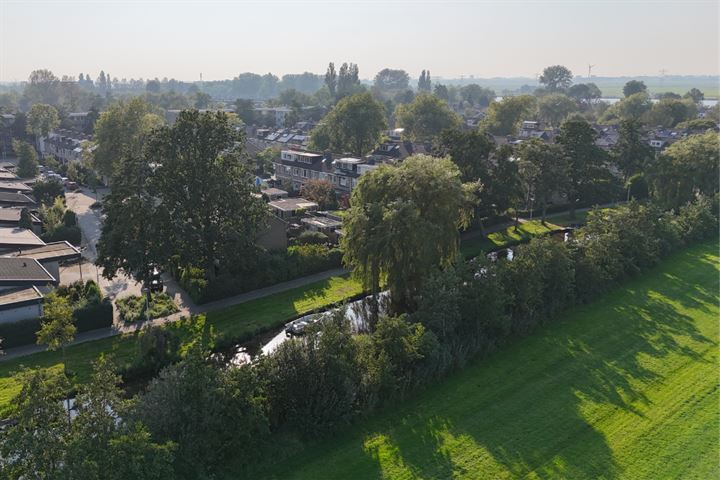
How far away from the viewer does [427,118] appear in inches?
4001

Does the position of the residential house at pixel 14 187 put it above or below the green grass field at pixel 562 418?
above

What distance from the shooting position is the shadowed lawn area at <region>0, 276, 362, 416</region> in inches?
1126

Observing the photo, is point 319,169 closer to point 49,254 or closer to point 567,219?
point 567,219

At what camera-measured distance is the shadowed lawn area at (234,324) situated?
93.8 feet

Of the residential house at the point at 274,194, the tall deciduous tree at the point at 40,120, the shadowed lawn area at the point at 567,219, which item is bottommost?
the shadowed lawn area at the point at 567,219

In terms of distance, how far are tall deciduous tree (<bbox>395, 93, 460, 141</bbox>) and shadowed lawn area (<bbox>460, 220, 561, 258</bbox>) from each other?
4342 centimetres

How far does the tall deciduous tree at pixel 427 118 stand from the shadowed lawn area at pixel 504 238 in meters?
43.4

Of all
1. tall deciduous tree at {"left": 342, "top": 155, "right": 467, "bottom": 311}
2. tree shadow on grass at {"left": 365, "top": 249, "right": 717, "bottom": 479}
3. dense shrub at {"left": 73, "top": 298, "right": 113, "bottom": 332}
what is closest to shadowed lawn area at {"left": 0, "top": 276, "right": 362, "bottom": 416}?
dense shrub at {"left": 73, "top": 298, "right": 113, "bottom": 332}

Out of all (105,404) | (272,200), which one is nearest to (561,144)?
(272,200)

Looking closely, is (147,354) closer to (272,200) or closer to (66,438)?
(66,438)

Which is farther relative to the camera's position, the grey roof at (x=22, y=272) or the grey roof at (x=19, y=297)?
the grey roof at (x=22, y=272)

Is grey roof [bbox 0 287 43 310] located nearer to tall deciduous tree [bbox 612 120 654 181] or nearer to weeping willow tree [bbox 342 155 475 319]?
weeping willow tree [bbox 342 155 475 319]

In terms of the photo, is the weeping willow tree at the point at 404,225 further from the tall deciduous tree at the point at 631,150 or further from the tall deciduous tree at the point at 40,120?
the tall deciduous tree at the point at 40,120

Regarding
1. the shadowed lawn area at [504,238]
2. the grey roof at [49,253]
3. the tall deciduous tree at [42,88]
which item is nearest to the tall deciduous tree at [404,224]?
the shadowed lawn area at [504,238]
